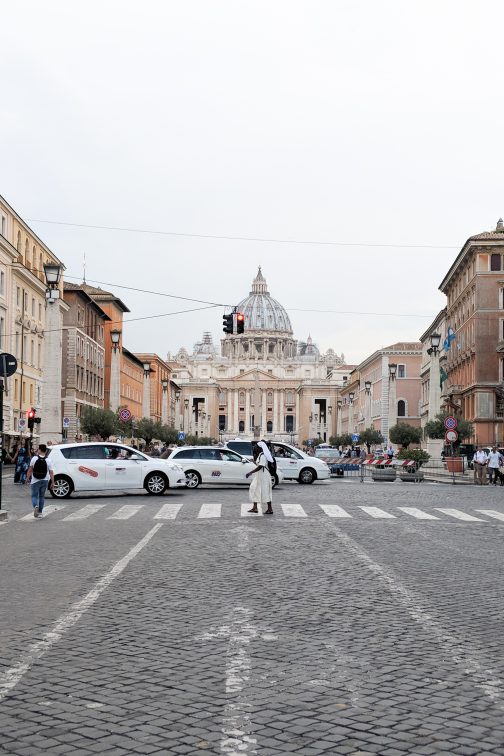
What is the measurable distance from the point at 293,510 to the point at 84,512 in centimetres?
448

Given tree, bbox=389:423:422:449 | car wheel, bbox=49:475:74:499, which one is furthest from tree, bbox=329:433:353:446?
car wheel, bbox=49:475:74:499

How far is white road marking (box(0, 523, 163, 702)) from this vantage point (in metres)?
6.31

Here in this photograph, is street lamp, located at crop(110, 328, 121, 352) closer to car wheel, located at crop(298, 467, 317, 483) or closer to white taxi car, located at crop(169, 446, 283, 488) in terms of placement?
car wheel, located at crop(298, 467, 317, 483)

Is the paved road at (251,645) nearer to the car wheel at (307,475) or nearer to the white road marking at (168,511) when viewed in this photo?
the white road marking at (168,511)

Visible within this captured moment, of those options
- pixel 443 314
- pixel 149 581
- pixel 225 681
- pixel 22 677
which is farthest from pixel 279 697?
pixel 443 314

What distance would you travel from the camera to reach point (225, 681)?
6.23m

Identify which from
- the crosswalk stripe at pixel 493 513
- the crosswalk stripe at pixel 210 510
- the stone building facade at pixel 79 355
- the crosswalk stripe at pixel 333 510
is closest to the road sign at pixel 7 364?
the crosswalk stripe at pixel 210 510

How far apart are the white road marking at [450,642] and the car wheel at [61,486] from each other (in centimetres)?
1589

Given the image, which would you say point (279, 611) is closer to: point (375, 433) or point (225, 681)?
point (225, 681)

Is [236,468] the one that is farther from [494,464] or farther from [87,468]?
[494,464]

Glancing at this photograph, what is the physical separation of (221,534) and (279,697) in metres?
10.6

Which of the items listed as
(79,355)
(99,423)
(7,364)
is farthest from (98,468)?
(79,355)

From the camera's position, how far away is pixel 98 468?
26.6 metres

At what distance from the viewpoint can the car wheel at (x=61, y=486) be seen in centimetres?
2659
